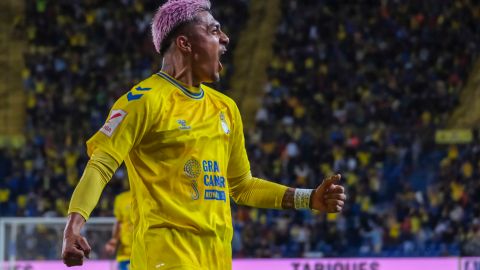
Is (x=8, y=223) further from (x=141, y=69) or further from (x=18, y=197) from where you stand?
(x=141, y=69)

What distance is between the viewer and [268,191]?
16.4 ft

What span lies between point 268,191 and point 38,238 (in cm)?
1182

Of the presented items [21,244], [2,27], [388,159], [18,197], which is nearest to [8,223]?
[21,244]

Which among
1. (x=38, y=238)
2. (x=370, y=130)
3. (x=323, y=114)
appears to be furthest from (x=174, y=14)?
(x=323, y=114)

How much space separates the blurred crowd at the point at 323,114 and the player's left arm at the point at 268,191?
12.8m

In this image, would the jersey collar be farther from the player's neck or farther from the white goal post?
the white goal post

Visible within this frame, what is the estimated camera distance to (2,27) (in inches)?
1022

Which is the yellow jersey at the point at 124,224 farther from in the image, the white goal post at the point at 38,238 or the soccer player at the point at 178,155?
the soccer player at the point at 178,155

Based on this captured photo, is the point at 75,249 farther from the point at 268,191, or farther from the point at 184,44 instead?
the point at 268,191

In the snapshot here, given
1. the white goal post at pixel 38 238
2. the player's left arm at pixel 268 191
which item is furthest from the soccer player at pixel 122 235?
the player's left arm at pixel 268 191

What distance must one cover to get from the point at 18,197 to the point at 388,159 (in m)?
7.45

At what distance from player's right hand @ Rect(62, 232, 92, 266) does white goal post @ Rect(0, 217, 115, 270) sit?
12.2 metres

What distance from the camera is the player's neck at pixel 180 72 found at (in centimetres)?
470

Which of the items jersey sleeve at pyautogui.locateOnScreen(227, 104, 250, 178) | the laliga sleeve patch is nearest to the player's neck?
jersey sleeve at pyautogui.locateOnScreen(227, 104, 250, 178)
